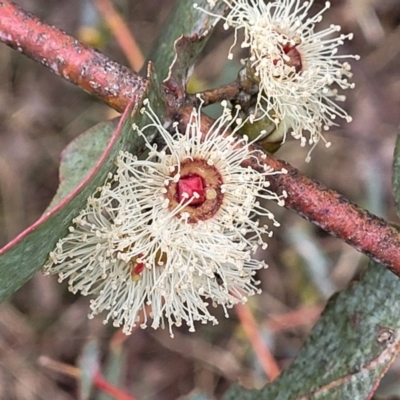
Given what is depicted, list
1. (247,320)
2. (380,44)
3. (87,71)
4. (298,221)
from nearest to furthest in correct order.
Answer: (87,71)
(247,320)
(298,221)
(380,44)

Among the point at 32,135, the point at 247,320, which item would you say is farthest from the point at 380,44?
the point at 32,135

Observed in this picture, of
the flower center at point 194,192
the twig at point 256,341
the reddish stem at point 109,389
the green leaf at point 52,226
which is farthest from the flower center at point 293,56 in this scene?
the twig at point 256,341

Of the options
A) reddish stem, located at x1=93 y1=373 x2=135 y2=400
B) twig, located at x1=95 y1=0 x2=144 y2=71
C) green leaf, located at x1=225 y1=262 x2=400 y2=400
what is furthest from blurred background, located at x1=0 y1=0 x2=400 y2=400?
green leaf, located at x1=225 y1=262 x2=400 y2=400

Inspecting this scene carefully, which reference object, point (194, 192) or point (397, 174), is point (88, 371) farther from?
point (397, 174)

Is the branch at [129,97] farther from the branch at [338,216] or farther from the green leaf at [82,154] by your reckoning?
the green leaf at [82,154]

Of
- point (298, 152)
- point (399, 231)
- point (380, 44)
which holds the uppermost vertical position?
point (380, 44)

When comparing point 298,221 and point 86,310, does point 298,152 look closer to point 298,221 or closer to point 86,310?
point 298,221
